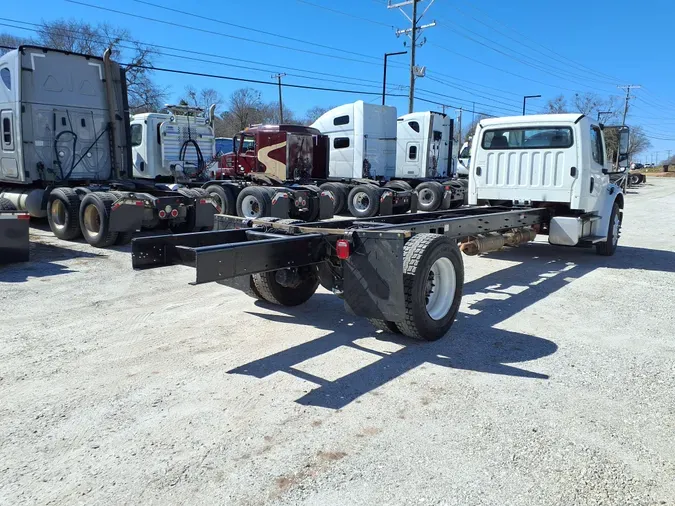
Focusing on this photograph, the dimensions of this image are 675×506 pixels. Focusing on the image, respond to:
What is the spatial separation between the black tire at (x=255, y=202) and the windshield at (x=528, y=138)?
17.6 feet

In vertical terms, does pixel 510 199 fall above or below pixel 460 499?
above

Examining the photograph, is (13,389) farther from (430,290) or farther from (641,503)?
(641,503)

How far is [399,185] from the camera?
57.2ft

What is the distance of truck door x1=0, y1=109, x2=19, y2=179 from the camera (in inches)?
406

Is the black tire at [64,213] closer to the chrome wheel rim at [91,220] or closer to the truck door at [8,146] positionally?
the chrome wheel rim at [91,220]

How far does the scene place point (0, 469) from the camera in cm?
274

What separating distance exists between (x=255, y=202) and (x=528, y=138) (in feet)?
21.7

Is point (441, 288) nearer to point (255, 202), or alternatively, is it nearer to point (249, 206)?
point (255, 202)

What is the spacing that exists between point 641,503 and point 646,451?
0.56m

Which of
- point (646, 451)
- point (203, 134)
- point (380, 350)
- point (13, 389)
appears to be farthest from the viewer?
point (203, 134)

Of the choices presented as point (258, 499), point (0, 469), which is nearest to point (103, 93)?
point (0, 469)

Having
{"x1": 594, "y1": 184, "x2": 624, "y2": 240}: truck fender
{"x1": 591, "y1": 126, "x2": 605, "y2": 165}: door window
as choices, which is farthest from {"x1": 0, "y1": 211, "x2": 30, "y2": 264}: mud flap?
{"x1": 594, "y1": 184, "x2": 624, "y2": 240}: truck fender

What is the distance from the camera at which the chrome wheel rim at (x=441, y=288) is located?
4.86m

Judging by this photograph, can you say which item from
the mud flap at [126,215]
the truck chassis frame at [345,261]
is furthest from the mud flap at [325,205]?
the truck chassis frame at [345,261]
